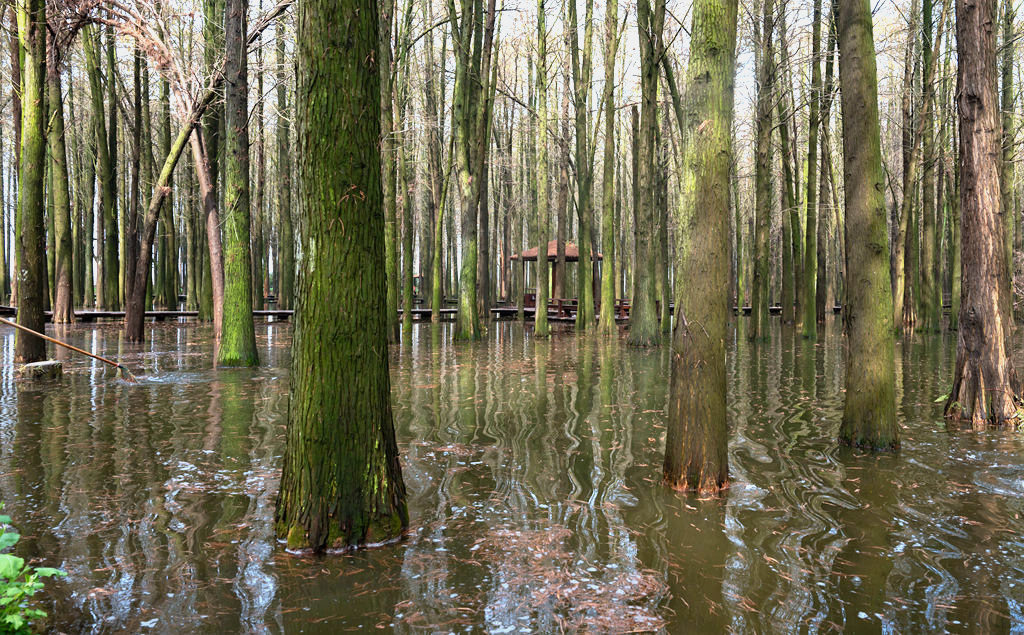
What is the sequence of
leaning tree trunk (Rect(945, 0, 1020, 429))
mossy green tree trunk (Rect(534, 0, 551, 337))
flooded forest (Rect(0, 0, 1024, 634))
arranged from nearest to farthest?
flooded forest (Rect(0, 0, 1024, 634))
leaning tree trunk (Rect(945, 0, 1020, 429))
mossy green tree trunk (Rect(534, 0, 551, 337))

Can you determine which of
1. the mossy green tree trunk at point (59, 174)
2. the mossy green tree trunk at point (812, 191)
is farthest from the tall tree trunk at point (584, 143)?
the mossy green tree trunk at point (59, 174)

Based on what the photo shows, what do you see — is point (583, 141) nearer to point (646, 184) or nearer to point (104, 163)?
point (646, 184)

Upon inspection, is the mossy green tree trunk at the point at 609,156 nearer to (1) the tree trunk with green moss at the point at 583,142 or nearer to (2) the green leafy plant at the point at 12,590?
(1) the tree trunk with green moss at the point at 583,142

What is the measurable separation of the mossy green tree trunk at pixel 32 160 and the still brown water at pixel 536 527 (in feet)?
9.06

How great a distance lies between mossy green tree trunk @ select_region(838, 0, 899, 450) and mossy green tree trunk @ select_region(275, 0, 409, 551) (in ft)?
13.7

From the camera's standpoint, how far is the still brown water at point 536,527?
2.81 meters

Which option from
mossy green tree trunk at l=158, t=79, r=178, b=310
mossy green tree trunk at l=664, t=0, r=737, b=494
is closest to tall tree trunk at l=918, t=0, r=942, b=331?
mossy green tree trunk at l=664, t=0, r=737, b=494

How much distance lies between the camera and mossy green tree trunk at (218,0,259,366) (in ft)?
35.7

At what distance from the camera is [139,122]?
63.0 ft

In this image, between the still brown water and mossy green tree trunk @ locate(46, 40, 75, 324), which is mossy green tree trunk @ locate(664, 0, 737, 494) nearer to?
the still brown water

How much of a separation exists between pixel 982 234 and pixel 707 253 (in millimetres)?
3886

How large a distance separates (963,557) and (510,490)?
259cm

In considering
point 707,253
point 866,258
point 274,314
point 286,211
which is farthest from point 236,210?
point 274,314

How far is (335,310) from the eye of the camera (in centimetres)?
349
